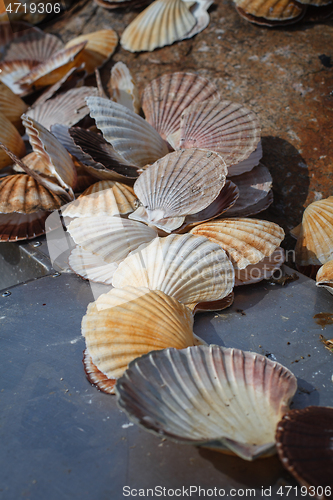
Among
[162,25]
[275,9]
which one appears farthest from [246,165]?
[162,25]

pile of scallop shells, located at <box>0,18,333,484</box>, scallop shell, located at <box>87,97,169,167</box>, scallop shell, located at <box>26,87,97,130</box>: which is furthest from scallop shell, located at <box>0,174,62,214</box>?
scallop shell, located at <box>26,87,97,130</box>

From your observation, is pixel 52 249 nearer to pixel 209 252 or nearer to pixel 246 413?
pixel 209 252

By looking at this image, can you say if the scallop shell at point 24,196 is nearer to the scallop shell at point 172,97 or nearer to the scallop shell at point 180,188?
the scallop shell at point 180,188

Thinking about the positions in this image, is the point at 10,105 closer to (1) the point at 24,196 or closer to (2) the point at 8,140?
(2) the point at 8,140

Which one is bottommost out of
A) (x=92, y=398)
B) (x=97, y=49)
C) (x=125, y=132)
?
(x=92, y=398)

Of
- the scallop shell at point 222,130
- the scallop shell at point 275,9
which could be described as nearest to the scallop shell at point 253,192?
the scallop shell at point 222,130

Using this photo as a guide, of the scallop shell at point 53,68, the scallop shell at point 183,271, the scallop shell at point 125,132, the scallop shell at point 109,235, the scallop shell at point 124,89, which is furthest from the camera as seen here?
the scallop shell at point 53,68
